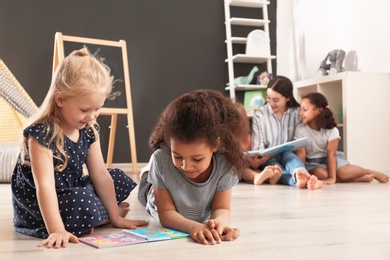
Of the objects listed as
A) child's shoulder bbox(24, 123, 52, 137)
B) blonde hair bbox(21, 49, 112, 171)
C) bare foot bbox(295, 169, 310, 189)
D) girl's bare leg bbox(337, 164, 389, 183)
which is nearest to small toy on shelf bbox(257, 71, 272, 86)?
girl's bare leg bbox(337, 164, 389, 183)

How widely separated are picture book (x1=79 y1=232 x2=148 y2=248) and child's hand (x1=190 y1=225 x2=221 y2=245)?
5.1 inches

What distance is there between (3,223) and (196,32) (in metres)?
3.07

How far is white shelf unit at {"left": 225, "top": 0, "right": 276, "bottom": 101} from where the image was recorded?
423cm

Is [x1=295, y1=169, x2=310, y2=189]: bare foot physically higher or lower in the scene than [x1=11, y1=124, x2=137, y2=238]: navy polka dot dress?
lower

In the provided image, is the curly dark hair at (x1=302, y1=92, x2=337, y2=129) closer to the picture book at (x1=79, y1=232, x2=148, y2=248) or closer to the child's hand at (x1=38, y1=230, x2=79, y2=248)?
the picture book at (x1=79, y1=232, x2=148, y2=248)

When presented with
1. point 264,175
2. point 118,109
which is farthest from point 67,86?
point 118,109

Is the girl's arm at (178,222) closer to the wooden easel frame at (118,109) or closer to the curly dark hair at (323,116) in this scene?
the curly dark hair at (323,116)

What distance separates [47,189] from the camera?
1.31 m

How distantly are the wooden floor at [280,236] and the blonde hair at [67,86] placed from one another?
10.6 inches

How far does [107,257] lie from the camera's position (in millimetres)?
1124

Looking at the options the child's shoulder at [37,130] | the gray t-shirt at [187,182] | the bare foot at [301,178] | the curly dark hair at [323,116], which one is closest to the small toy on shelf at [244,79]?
the curly dark hair at [323,116]

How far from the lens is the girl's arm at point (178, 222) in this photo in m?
1.27

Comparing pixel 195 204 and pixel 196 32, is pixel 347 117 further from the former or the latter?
pixel 195 204

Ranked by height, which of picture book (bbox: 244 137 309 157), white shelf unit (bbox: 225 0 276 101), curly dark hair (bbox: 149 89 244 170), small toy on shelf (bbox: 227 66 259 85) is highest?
white shelf unit (bbox: 225 0 276 101)
